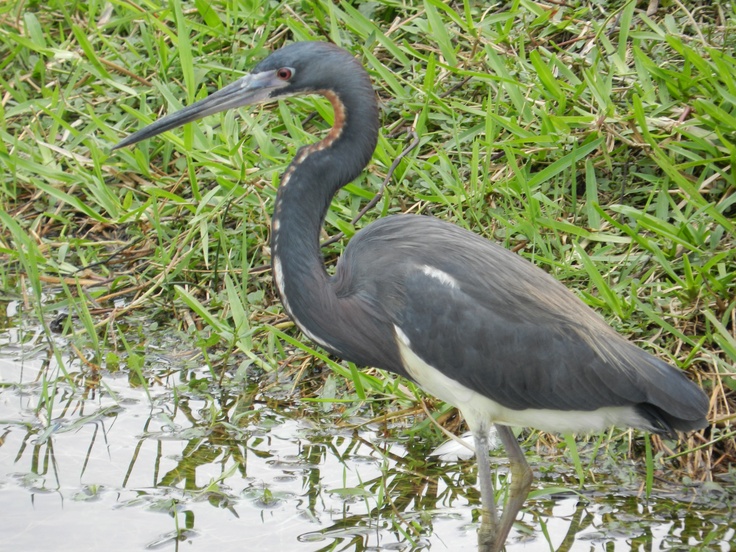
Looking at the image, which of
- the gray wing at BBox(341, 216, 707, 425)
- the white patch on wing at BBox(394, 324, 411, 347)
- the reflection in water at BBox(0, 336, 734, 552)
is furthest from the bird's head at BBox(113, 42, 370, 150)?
the reflection in water at BBox(0, 336, 734, 552)

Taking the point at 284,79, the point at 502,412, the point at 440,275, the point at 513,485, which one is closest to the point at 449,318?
the point at 440,275

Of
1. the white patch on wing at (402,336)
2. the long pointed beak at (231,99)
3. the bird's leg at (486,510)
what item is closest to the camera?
the bird's leg at (486,510)

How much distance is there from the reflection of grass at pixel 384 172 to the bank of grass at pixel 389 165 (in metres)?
0.01

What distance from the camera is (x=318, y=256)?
397cm

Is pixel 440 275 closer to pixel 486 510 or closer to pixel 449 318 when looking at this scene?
pixel 449 318

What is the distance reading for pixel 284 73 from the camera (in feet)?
13.0

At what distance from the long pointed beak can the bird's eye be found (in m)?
0.01

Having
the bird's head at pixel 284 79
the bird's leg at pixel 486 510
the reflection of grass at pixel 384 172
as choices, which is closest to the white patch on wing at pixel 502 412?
the bird's leg at pixel 486 510

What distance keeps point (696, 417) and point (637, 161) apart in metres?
1.76

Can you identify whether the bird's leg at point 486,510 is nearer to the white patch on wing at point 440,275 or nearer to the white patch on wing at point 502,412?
the white patch on wing at point 502,412

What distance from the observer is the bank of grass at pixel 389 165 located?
184 inches

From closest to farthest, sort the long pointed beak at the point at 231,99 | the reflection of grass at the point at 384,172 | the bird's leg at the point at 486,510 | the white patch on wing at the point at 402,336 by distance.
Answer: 1. the bird's leg at the point at 486,510
2. the white patch on wing at the point at 402,336
3. the long pointed beak at the point at 231,99
4. the reflection of grass at the point at 384,172

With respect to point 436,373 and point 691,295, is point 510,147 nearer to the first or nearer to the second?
point 691,295

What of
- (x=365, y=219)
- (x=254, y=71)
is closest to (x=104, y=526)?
(x=254, y=71)
